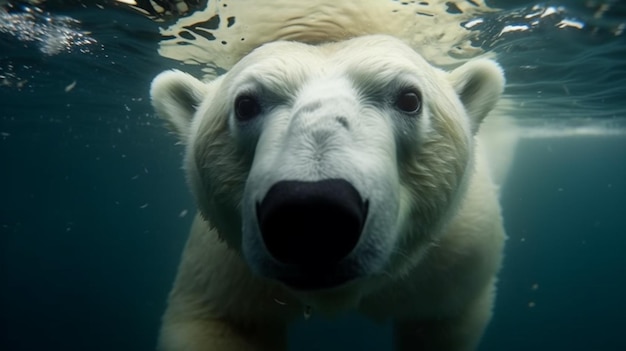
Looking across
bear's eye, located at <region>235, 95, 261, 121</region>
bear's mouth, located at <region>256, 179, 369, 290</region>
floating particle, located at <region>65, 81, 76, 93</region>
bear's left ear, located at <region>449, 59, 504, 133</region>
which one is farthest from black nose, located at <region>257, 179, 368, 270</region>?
floating particle, located at <region>65, 81, 76, 93</region>

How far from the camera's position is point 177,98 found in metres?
3.57

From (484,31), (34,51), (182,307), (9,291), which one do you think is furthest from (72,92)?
(9,291)

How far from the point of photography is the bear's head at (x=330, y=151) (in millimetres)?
1830

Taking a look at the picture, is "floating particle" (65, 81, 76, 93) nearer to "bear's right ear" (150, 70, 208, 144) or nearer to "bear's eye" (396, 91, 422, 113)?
"bear's right ear" (150, 70, 208, 144)

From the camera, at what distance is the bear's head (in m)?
1.83

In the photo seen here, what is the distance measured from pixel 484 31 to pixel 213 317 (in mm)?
5729

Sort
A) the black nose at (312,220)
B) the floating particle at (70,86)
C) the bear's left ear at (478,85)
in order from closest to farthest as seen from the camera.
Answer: the black nose at (312,220), the bear's left ear at (478,85), the floating particle at (70,86)

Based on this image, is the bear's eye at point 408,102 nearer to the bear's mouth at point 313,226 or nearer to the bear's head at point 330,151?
the bear's head at point 330,151

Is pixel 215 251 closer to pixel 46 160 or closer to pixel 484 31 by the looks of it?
pixel 484 31

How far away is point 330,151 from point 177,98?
6.43 feet

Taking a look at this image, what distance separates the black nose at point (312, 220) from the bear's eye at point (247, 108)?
90 cm

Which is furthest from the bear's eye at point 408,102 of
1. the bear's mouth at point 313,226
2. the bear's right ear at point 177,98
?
the bear's right ear at point 177,98

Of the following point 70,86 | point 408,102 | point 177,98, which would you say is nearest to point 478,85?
point 408,102

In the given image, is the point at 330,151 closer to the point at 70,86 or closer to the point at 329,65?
the point at 329,65
